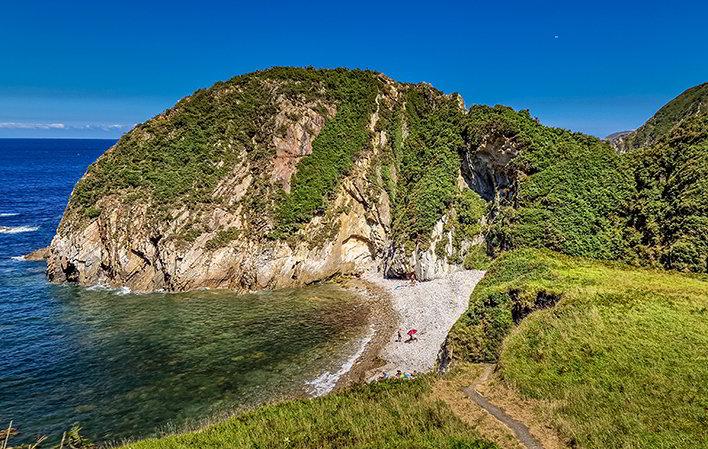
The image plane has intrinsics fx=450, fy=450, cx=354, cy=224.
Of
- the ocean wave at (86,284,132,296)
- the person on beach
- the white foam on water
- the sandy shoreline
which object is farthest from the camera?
the ocean wave at (86,284,132,296)

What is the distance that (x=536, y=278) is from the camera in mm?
29609

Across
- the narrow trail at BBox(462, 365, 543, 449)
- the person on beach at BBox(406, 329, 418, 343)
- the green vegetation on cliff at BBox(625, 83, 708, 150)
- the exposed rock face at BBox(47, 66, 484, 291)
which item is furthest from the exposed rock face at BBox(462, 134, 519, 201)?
the green vegetation on cliff at BBox(625, 83, 708, 150)

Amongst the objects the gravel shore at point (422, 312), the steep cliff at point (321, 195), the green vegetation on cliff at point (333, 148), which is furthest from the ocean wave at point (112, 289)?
the gravel shore at point (422, 312)

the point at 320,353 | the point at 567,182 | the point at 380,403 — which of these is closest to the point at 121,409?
the point at 320,353

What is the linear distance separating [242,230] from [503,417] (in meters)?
42.3

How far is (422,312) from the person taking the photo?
43156mm

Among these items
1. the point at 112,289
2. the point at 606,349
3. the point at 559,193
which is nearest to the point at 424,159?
the point at 559,193

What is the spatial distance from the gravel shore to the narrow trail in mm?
11511

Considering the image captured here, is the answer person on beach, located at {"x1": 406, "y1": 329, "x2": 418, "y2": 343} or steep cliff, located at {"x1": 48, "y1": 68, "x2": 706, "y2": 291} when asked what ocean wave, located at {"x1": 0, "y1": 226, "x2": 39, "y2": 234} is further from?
person on beach, located at {"x1": 406, "y1": 329, "x2": 418, "y2": 343}

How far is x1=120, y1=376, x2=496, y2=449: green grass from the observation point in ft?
53.7

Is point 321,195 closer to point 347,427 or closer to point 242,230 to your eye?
point 242,230

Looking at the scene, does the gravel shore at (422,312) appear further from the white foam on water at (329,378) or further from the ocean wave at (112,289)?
the ocean wave at (112,289)

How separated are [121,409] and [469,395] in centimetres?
2200

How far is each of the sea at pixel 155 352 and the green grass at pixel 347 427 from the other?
806 centimetres
